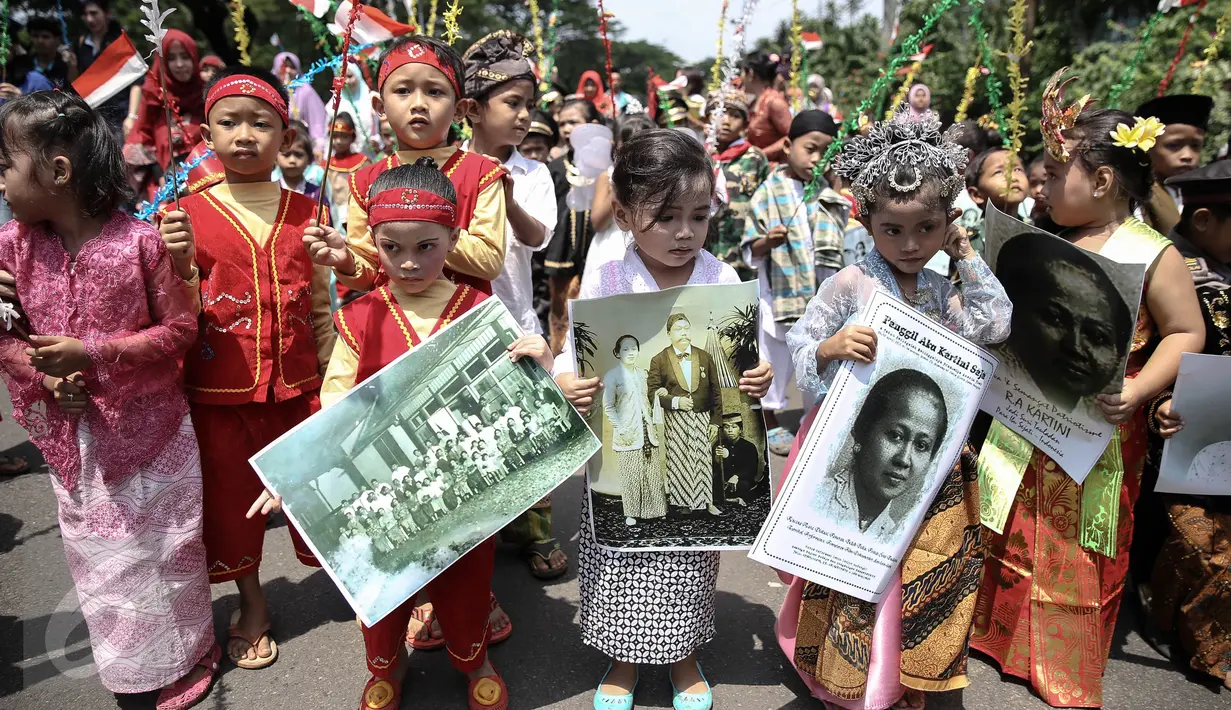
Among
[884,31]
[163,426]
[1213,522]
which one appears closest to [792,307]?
[1213,522]

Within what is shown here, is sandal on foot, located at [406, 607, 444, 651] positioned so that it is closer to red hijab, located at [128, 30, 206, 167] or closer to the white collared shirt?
the white collared shirt

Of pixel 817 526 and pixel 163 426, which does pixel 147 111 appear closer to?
pixel 163 426

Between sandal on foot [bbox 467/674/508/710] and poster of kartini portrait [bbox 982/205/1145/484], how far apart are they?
6.24 ft

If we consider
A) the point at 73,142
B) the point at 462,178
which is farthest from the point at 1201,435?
the point at 73,142

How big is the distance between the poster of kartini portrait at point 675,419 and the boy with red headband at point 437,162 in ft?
2.01

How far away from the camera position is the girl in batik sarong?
2328 millimetres

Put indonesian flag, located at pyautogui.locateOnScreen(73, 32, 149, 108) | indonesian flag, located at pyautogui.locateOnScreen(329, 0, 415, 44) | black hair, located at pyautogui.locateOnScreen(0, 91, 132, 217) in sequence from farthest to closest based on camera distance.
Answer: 1. indonesian flag, located at pyautogui.locateOnScreen(329, 0, 415, 44)
2. indonesian flag, located at pyautogui.locateOnScreen(73, 32, 149, 108)
3. black hair, located at pyautogui.locateOnScreen(0, 91, 132, 217)

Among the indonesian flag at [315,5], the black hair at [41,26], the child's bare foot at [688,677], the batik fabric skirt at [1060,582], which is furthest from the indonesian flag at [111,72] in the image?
the black hair at [41,26]

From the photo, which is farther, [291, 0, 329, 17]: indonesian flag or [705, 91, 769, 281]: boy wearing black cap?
[705, 91, 769, 281]: boy wearing black cap

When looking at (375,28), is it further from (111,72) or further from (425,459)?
(425,459)

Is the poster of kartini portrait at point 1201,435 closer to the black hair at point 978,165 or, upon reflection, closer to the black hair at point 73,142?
the black hair at point 978,165

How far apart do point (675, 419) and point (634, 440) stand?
0.13 meters

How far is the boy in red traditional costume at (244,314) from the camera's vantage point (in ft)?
8.73

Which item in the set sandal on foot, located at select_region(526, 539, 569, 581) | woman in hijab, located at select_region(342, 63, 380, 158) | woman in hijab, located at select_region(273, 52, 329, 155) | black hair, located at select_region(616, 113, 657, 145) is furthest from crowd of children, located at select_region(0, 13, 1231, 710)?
woman in hijab, located at select_region(273, 52, 329, 155)
